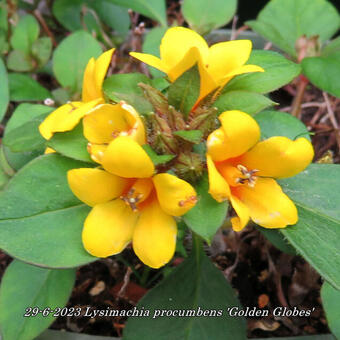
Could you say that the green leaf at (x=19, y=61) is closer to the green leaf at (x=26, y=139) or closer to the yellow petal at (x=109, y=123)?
the green leaf at (x=26, y=139)

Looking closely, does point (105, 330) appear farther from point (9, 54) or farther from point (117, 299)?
point (9, 54)

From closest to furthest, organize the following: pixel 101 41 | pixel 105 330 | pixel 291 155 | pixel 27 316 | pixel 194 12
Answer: pixel 291 155 → pixel 27 316 → pixel 105 330 → pixel 194 12 → pixel 101 41

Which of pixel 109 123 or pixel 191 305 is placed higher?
pixel 109 123

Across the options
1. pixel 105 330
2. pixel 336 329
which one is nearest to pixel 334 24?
pixel 336 329

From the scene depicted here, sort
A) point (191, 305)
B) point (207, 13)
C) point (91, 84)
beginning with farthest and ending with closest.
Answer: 1. point (207, 13)
2. point (191, 305)
3. point (91, 84)

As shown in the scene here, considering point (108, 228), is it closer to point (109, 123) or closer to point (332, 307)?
point (109, 123)

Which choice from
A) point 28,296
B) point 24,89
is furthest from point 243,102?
point 24,89

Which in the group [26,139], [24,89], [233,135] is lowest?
[24,89]

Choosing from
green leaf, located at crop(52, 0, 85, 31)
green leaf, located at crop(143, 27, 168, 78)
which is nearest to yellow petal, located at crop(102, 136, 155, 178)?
green leaf, located at crop(143, 27, 168, 78)
